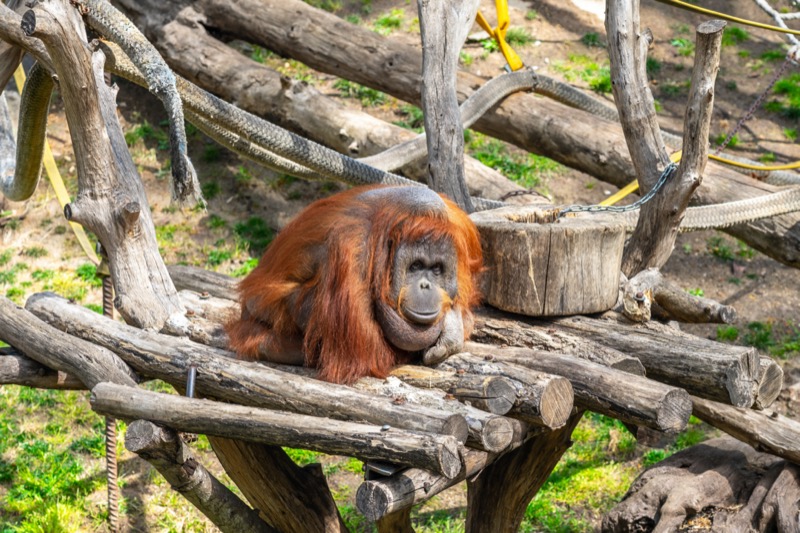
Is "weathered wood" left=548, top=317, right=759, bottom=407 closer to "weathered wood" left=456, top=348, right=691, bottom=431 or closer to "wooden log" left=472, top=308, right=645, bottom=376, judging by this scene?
"wooden log" left=472, top=308, right=645, bottom=376

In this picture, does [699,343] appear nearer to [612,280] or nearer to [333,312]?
[612,280]

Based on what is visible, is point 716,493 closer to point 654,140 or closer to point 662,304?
point 662,304

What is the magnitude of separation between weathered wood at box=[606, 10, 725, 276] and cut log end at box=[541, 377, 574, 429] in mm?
1147

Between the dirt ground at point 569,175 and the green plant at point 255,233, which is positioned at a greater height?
the dirt ground at point 569,175

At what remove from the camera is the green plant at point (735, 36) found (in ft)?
29.3

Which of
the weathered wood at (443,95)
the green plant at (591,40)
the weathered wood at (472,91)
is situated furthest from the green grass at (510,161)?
the weathered wood at (443,95)

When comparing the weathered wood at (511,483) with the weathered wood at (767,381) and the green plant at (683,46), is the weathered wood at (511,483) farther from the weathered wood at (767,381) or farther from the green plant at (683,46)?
the green plant at (683,46)

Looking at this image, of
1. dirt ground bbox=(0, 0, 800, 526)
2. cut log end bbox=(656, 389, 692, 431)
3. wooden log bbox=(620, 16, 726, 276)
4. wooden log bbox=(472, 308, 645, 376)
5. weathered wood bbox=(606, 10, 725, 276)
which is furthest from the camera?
dirt ground bbox=(0, 0, 800, 526)


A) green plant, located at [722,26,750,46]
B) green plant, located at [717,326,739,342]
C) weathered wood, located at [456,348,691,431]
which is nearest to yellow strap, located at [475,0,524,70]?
green plant, located at [717,326,739,342]

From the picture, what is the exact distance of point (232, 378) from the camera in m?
3.12

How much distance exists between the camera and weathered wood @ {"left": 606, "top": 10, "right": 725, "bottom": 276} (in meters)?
3.61

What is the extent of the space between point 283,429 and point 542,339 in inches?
43.1

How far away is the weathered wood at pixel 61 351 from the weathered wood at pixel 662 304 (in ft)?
6.03

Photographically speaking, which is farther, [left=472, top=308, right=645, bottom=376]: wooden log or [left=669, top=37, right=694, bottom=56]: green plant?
[left=669, top=37, right=694, bottom=56]: green plant
